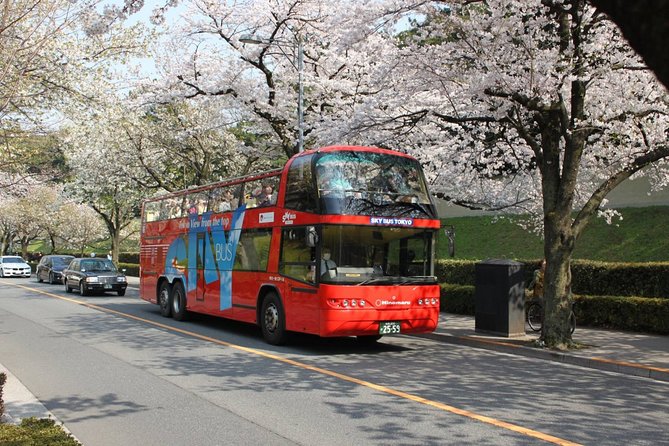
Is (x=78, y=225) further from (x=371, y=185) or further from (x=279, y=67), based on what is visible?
(x=371, y=185)

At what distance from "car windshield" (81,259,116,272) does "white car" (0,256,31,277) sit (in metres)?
19.0

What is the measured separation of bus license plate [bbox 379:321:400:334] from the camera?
1159 cm

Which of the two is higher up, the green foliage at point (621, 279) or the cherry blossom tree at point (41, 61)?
the cherry blossom tree at point (41, 61)

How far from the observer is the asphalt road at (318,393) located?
6.41 m

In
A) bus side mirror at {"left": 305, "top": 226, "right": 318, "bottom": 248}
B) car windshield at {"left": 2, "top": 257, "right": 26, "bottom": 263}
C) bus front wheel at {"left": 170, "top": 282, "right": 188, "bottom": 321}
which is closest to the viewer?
bus side mirror at {"left": 305, "top": 226, "right": 318, "bottom": 248}

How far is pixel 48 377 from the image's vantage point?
30.9 ft

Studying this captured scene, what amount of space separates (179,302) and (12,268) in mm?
31039

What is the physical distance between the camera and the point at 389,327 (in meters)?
11.7

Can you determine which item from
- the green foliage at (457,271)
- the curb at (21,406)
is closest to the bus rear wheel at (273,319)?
the curb at (21,406)

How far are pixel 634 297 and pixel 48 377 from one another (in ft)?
40.1

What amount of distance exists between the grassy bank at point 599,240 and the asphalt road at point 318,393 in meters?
10.4

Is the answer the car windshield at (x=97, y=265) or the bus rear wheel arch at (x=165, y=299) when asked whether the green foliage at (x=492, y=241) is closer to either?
the bus rear wheel arch at (x=165, y=299)

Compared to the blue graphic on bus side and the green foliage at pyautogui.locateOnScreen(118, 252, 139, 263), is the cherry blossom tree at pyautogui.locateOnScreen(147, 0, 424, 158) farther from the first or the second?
the green foliage at pyautogui.locateOnScreen(118, 252, 139, 263)

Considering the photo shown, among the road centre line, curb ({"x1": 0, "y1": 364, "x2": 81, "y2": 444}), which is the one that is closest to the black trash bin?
the road centre line
